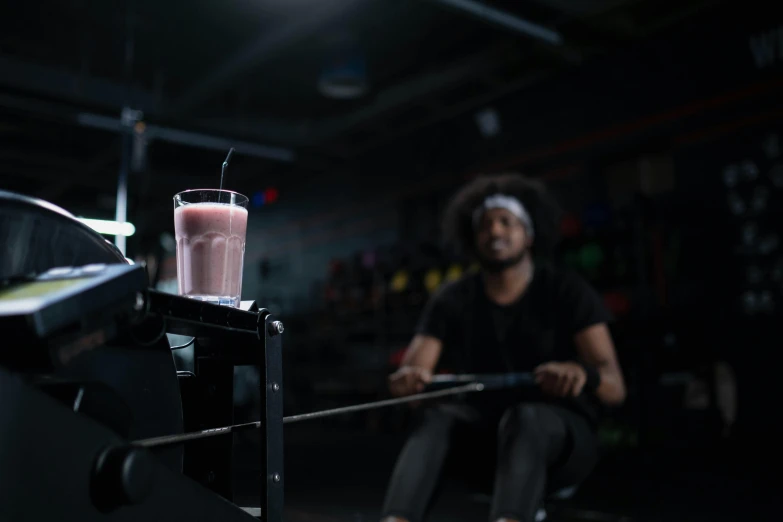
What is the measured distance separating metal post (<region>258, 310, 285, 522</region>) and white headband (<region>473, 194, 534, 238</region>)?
4.48 feet

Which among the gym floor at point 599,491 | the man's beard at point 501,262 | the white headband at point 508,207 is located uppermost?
the white headband at point 508,207

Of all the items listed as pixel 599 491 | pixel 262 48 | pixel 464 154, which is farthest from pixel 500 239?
pixel 464 154

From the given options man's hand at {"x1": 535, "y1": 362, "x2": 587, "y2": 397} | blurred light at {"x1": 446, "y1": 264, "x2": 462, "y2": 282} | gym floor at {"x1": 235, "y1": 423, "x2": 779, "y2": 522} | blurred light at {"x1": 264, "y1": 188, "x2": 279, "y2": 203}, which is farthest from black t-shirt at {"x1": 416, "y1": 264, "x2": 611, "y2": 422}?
blurred light at {"x1": 264, "y1": 188, "x2": 279, "y2": 203}

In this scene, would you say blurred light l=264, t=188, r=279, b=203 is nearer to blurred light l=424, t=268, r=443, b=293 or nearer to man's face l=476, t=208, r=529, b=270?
blurred light l=424, t=268, r=443, b=293

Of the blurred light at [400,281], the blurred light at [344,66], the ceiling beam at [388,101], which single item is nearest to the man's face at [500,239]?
the blurred light at [344,66]

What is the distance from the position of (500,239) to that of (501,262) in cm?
7

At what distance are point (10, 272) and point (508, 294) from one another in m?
1.55

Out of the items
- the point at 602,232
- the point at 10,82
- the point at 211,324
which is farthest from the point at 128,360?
the point at 10,82

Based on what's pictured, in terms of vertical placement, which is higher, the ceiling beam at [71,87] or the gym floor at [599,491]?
the ceiling beam at [71,87]

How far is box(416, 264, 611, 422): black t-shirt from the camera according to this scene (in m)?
1.88

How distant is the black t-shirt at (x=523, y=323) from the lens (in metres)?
1.88

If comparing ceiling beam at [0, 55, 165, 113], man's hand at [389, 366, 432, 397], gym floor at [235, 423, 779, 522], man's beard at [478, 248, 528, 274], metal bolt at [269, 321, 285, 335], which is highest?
ceiling beam at [0, 55, 165, 113]

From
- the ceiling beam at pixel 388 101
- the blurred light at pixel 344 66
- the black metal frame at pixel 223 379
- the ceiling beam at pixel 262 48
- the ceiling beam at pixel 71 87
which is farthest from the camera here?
the ceiling beam at pixel 71 87

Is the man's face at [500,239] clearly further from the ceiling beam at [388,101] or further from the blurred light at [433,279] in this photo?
the ceiling beam at [388,101]
